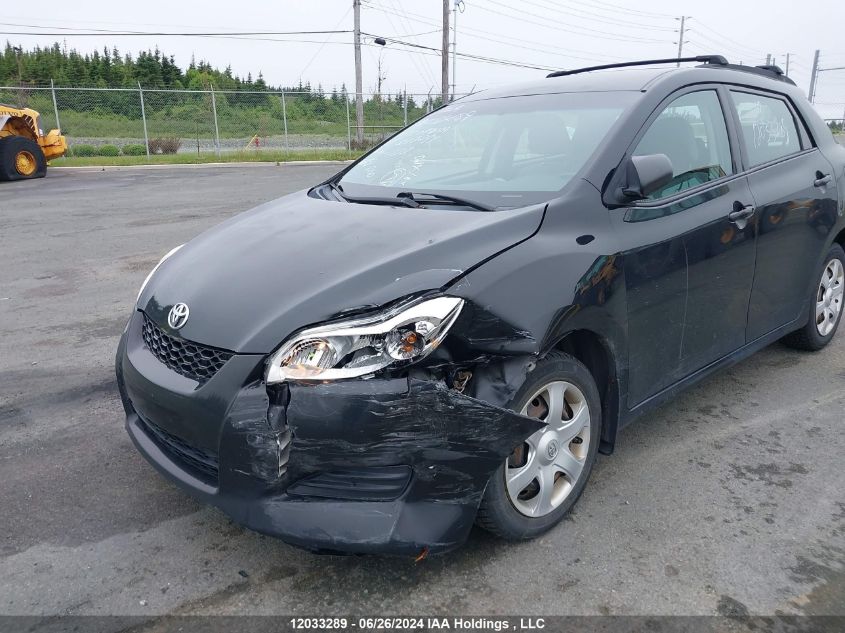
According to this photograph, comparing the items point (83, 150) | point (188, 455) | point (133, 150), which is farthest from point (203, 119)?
point (188, 455)

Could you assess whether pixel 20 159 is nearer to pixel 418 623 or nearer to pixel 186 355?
pixel 186 355

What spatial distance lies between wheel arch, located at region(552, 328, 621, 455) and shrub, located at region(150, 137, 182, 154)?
1068 inches

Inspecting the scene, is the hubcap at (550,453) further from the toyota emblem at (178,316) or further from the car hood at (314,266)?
the toyota emblem at (178,316)

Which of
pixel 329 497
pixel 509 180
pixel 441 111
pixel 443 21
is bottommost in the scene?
pixel 329 497

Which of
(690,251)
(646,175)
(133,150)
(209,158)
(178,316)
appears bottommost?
(209,158)

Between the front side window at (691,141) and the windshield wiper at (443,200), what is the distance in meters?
0.75

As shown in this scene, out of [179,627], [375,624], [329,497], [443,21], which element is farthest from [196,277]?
[443,21]

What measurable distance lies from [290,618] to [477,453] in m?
0.81

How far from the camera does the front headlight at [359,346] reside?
221cm

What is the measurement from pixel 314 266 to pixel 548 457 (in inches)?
44.4

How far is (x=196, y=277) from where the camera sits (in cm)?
279

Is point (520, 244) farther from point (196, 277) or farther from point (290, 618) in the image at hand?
point (290, 618)

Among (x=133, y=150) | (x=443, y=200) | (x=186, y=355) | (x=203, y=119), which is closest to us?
(x=186, y=355)

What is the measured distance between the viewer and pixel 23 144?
16.9 metres
